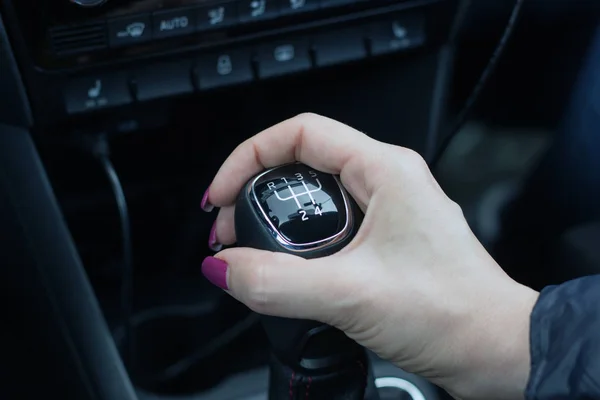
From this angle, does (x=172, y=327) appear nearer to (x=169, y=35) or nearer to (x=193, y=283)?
(x=193, y=283)

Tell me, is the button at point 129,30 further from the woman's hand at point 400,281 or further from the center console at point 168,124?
the woman's hand at point 400,281

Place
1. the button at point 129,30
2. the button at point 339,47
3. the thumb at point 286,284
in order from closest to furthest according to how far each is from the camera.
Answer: the thumb at point 286,284, the button at point 129,30, the button at point 339,47

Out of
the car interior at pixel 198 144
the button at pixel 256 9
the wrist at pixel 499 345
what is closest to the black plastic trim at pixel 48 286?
the car interior at pixel 198 144

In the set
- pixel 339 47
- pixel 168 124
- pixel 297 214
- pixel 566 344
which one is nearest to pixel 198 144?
pixel 168 124

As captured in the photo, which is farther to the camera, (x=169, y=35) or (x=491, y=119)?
(x=491, y=119)

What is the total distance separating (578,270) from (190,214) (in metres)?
0.45

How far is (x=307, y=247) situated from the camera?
0.51 meters

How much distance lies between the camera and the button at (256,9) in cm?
63

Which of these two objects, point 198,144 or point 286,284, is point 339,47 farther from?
point 286,284

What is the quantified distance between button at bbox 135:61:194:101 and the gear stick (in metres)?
0.15

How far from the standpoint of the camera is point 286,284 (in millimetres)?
481

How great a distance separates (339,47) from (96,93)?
0.23 metres

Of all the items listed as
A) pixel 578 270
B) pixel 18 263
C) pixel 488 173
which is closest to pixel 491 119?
pixel 488 173

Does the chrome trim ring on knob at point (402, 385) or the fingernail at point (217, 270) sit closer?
the fingernail at point (217, 270)
